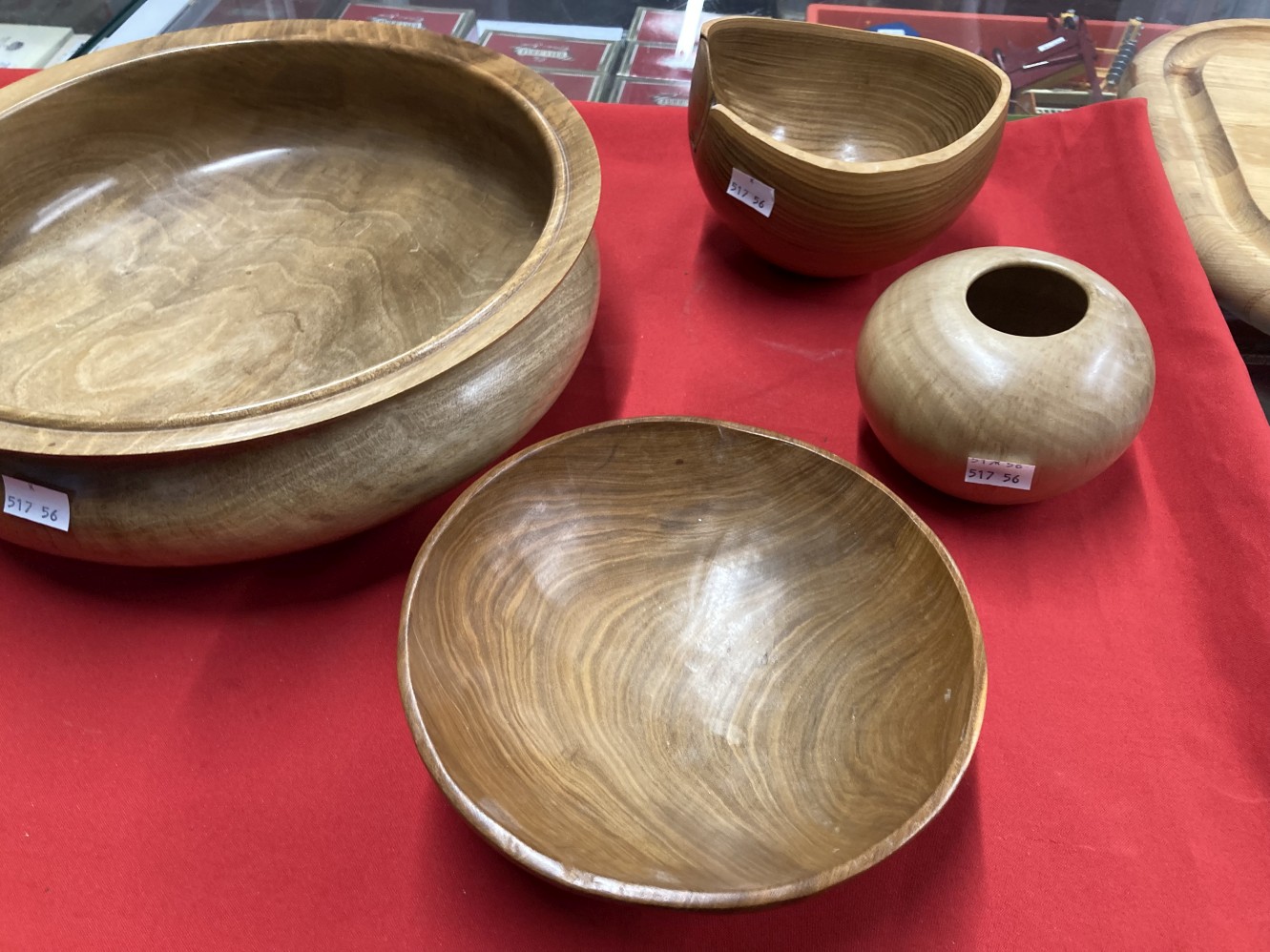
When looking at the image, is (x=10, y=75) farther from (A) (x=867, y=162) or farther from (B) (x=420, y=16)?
(A) (x=867, y=162)

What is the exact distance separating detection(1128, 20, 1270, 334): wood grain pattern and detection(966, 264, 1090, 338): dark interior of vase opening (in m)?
0.33

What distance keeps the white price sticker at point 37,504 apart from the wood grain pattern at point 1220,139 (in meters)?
1.08

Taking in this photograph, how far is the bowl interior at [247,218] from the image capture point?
794mm

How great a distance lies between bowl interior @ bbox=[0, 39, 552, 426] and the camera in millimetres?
794

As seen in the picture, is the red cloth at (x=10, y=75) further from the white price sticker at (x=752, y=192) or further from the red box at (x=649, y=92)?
the white price sticker at (x=752, y=192)

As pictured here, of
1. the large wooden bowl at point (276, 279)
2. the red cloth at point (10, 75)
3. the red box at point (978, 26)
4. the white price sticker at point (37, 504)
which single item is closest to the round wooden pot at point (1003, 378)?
the large wooden bowl at point (276, 279)

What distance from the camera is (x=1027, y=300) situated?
763 mm

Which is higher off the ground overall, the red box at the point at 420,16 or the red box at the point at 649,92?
the red box at the point at 420,16

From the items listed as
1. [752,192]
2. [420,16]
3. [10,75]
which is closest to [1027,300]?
[752,192]

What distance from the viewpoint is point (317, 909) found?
0.58 meters

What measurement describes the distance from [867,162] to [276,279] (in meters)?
0.58

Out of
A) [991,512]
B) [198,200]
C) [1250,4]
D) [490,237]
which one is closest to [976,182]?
[991,512]

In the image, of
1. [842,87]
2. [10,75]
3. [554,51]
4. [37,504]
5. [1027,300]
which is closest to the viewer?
[37,504]

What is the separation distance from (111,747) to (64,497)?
19 cm
